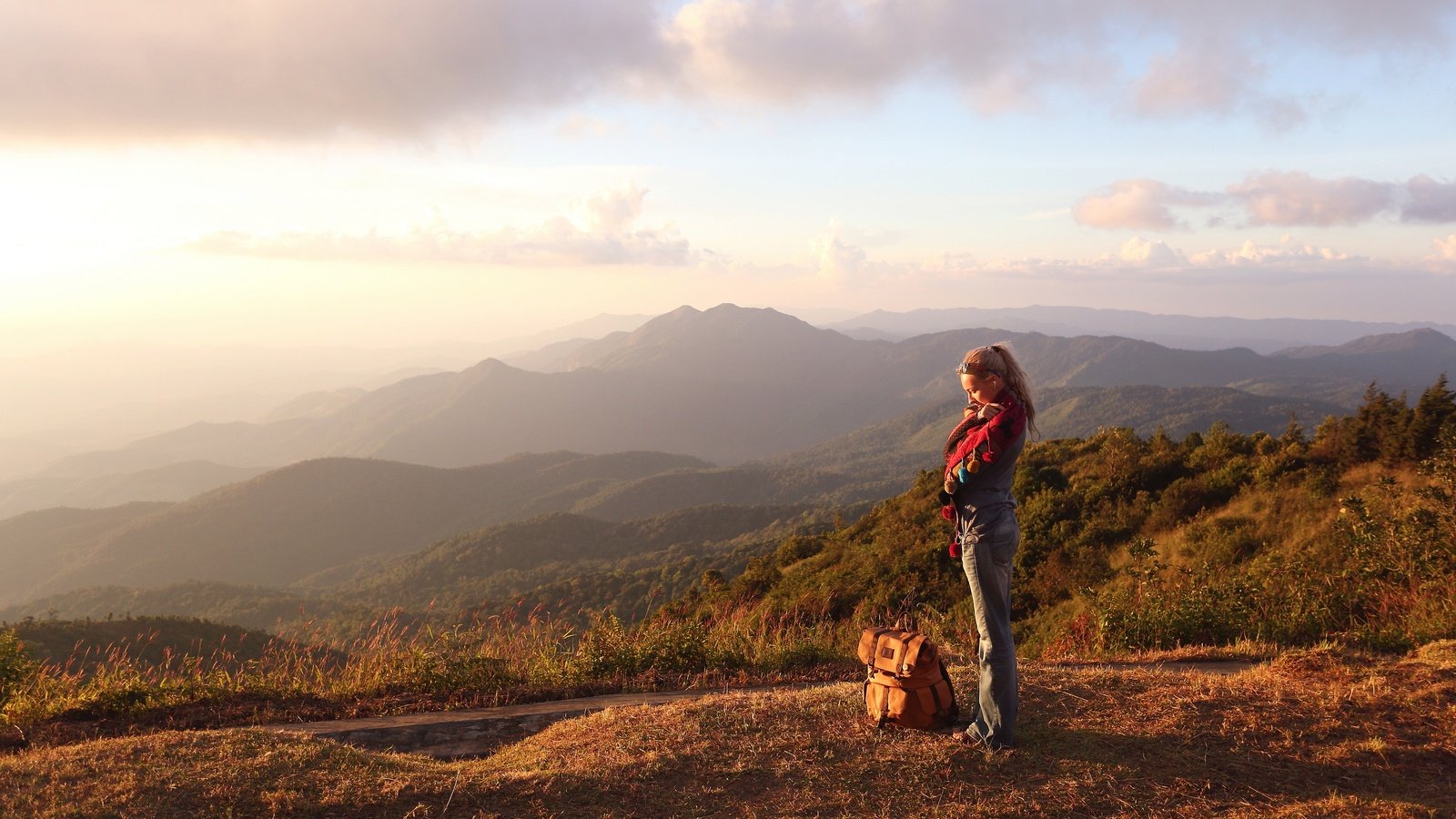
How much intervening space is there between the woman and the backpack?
23cm

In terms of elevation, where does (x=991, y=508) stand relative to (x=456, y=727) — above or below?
above

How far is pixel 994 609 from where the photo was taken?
4.35 m

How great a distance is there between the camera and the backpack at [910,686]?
4598 mm

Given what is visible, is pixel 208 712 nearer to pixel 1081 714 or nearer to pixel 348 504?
pixel 1081 714

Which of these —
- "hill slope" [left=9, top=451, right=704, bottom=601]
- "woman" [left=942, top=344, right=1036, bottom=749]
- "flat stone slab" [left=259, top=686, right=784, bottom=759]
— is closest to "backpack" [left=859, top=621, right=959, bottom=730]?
"woman" [left=942, top=344, right=1036, bottom=749]

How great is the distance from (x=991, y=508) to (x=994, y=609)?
0.62 metres

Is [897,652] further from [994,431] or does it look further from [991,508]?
[994,431]

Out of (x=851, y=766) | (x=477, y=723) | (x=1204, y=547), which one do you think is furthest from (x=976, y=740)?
(x=1204, y=547)

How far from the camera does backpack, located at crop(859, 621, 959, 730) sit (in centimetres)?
460

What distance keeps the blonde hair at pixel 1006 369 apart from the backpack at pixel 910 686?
1.57 m

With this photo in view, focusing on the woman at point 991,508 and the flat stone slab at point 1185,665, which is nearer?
the woman at point 991,508

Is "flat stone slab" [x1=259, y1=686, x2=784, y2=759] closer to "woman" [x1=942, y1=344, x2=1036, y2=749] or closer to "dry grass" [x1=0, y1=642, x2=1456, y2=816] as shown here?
"dry grass" [x1=0, y1=642, x2=1456, y2=816]

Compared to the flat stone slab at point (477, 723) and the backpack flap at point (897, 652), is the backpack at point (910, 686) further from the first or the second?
the flat stone slab at point (477, 723)

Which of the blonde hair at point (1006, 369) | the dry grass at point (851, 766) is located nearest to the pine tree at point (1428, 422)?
the dry grass at point (851, 766)
